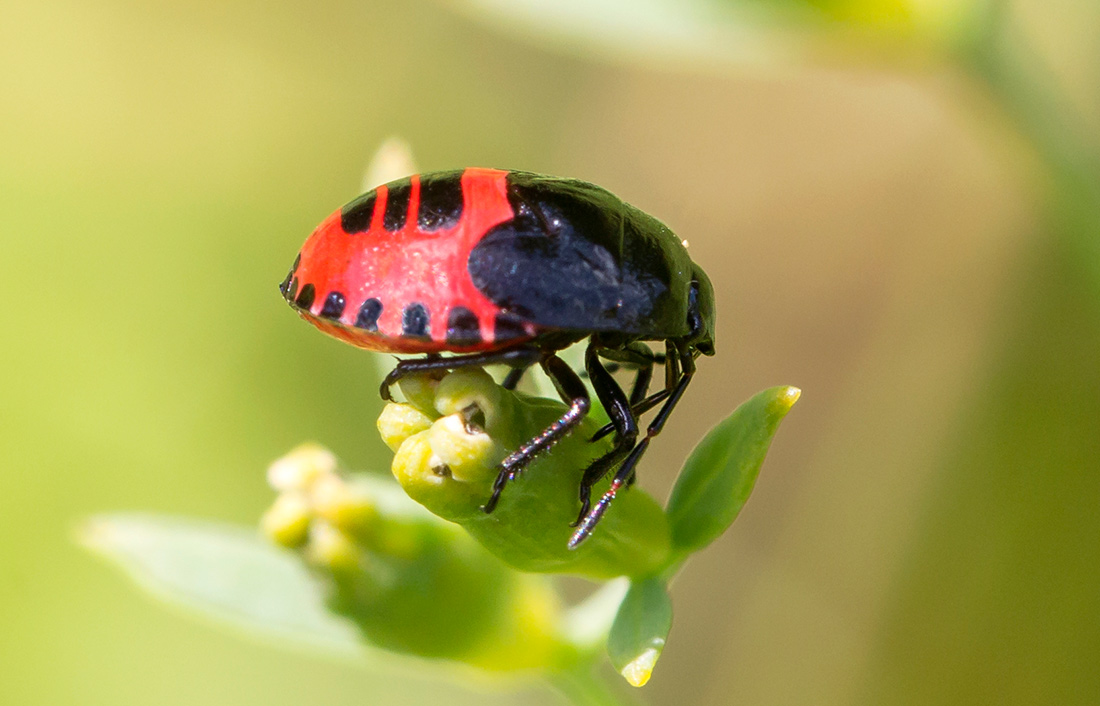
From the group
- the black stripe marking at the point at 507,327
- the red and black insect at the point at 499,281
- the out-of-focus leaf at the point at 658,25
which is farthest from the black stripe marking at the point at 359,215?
the out-of-focus leaf at the point at 658,25

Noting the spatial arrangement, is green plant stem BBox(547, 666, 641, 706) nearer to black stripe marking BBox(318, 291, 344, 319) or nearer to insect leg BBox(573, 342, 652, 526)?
insect leg BBox(573, 342, 652, 526)

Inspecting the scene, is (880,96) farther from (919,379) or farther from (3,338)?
(3,338)

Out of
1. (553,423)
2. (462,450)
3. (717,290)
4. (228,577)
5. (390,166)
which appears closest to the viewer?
(462,450)

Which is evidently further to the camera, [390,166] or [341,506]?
[390,166]

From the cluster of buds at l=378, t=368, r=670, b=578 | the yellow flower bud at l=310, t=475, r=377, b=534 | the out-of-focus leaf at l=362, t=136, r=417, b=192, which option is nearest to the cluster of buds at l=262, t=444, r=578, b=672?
the yellow flower bud at l=310, t=475, r=377, b=534

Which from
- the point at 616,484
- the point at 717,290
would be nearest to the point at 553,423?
the point at 616,484

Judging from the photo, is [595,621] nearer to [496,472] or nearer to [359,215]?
[496,472]

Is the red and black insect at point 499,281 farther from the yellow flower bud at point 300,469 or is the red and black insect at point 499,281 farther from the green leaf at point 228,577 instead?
the green leaf at point 228,577
